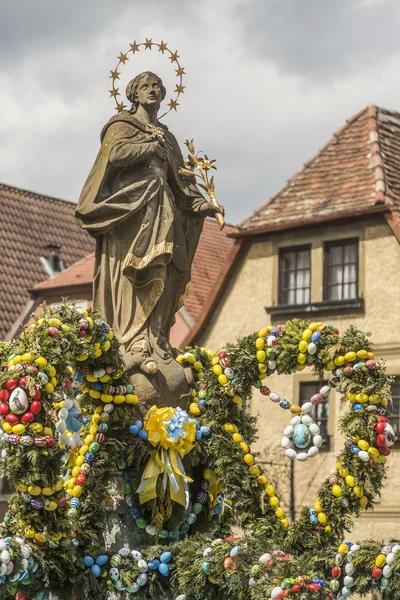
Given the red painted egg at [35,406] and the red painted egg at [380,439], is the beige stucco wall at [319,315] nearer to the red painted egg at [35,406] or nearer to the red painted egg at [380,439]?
the red painted egg at [380,439]

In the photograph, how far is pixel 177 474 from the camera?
1059 centimetres

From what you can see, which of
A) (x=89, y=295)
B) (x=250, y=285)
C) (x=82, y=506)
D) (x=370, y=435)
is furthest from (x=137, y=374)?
(x=89, y=295)

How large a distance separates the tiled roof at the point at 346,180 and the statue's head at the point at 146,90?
44.3ft

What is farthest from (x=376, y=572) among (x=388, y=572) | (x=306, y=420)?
(x=306, y=420)

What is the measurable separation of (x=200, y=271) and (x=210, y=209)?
20571 millimetres

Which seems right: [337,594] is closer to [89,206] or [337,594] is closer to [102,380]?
[102,380]

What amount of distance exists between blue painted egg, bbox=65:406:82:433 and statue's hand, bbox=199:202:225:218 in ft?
7.64

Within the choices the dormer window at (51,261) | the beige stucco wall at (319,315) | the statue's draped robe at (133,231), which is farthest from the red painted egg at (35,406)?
the dormer window at (51,261)

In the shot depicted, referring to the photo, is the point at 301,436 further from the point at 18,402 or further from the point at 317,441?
the point at 18,402

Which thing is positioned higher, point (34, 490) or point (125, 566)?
point (34, 490)

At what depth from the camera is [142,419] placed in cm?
1073

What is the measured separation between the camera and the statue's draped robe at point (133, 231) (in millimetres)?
11070

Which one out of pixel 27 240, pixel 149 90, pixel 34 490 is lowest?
pixel 34 490

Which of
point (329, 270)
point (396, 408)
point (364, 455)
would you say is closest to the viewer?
point (364, 455)
